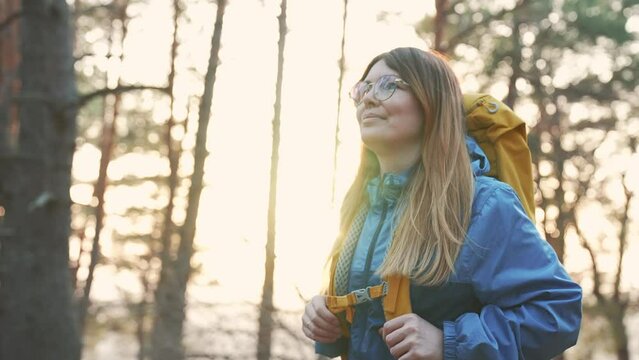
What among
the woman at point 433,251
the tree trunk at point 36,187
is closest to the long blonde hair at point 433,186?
the woman at point 433,251

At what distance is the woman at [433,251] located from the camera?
166 centimetres

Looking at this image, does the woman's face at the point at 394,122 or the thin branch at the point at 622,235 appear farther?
the thin branch at the point at 622,235

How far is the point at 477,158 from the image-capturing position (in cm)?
197

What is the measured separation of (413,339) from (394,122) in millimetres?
608

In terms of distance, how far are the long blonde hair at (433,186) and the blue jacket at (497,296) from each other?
0.12 feet

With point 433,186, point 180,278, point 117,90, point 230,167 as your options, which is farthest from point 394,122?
point 230,167

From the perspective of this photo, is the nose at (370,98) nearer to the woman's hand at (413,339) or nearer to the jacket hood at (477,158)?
the jacket hood at (477,158)

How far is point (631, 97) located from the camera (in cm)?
1247

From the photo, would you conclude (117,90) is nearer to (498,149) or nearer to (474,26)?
(498,149)

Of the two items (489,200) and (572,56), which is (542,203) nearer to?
(572,56)

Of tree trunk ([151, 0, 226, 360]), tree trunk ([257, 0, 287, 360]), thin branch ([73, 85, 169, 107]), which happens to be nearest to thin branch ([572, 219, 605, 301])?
tree trunk ([257, 0, 287, 360])

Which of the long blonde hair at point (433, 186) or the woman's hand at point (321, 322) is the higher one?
the long blonde hair at point (433, 186)

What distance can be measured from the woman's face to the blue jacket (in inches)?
8.8

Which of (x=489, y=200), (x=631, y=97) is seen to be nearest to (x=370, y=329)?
(x=489, y=200)
